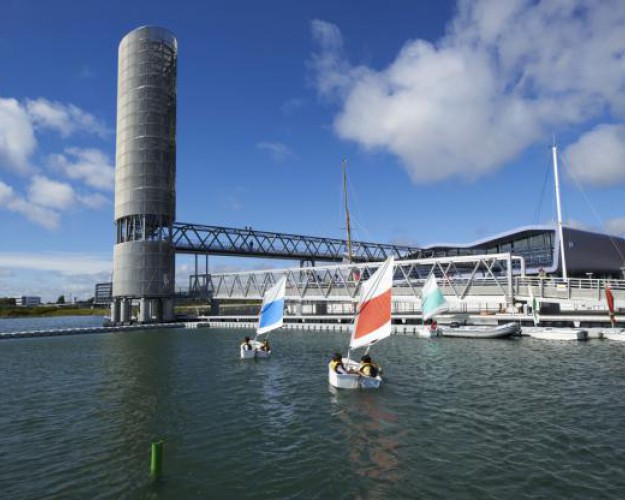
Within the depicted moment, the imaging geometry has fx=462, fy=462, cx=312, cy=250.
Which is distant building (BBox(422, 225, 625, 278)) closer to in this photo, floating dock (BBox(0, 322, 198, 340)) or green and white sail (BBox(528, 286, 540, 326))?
green and white sail (BBox(528, 286, 540, 326))

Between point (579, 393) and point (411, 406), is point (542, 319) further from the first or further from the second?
point (411, 406)

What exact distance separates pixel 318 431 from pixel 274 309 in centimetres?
A: 2626

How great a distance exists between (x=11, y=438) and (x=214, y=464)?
10.7 meters

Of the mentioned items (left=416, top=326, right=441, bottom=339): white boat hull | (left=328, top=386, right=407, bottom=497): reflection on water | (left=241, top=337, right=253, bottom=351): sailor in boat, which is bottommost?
(left=328, top=386, right=407, bottom=497): reflection on water

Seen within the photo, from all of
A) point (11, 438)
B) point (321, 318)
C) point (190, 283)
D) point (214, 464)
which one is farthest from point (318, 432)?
Answer: point (190, 283)

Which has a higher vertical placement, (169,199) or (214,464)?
(169,199)

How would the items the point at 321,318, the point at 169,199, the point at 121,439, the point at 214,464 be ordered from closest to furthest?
the point at 214,464
the point at 121,439
the point at 321,318
the point at 169,199

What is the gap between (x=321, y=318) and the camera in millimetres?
Result: 87375

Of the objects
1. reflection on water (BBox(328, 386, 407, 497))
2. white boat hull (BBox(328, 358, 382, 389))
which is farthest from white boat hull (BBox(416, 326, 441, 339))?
reflection on water (BBox(328, 386, 407, 497))

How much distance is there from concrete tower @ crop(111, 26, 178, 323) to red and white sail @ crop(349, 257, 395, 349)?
74.0m

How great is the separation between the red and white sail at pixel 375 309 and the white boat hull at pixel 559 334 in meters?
31.6

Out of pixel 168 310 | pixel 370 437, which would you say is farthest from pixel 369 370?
pixel 168 310

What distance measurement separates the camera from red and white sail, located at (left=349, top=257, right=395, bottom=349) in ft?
101

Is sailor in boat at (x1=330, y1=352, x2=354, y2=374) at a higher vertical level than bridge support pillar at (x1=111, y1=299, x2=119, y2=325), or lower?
lower
